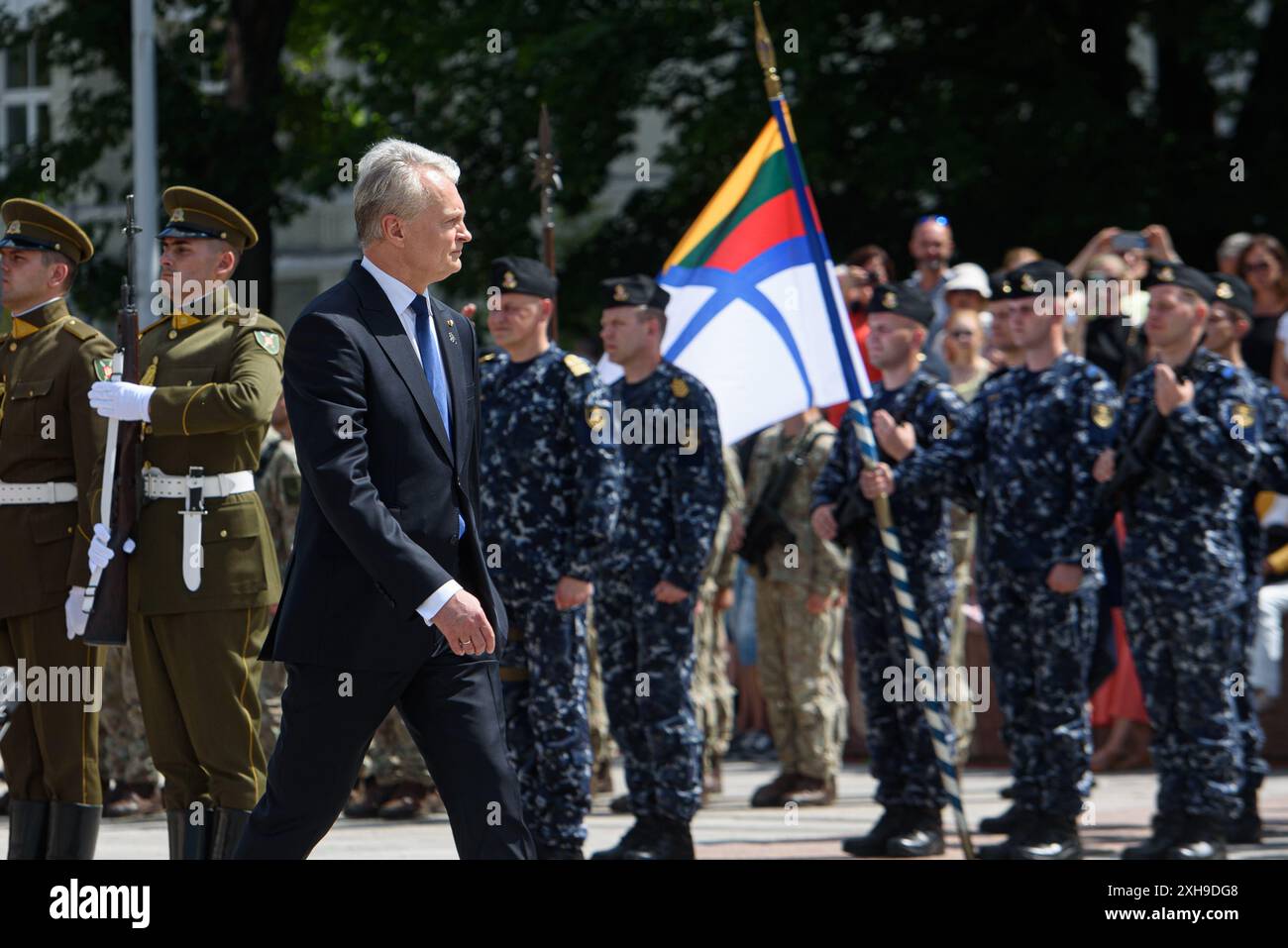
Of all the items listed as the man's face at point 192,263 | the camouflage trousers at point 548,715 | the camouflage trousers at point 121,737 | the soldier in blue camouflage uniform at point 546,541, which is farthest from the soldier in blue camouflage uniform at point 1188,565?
the camouflage trousers at point 121,737

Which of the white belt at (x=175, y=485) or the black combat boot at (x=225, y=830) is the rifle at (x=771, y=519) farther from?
the black combat boot at (x=225, y=830)

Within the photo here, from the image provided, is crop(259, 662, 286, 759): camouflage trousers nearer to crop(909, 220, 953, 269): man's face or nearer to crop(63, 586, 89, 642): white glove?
crop(63, 586, 89, 642): white glove

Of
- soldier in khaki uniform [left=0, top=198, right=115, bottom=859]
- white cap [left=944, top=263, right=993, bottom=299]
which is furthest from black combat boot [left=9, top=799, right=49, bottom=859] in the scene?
white cap [left=944, top=263, right=993, bottom=299]

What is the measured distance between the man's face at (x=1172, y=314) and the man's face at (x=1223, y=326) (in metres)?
0.90

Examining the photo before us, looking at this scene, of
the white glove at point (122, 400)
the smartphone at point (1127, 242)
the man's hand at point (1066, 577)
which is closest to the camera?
the white glove at point (122, 400)

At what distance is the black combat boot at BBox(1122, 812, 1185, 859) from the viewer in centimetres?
830

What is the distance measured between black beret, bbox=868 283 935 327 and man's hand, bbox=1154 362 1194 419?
112 cm

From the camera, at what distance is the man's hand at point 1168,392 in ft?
27.4

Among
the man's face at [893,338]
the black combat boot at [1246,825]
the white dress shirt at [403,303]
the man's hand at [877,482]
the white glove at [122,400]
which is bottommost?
the black combat boot at [1246,825]

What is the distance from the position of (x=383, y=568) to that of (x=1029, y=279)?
13.8ft

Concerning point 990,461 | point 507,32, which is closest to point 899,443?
point 990,461

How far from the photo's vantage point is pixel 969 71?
18906 mm
